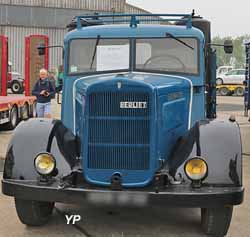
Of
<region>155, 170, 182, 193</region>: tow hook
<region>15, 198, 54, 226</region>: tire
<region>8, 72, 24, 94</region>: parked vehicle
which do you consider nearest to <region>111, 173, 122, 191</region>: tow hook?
<region>155, 170, 182, 193</region>: tow hook

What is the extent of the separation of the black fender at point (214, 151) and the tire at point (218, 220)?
0.39m

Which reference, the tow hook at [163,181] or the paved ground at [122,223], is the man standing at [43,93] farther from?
the tow hook at [163,181]

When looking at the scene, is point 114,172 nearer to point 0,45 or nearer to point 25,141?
point 25,141

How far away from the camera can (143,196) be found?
5367 mm

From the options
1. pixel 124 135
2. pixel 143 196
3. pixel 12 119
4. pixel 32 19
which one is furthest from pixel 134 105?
pixel 32 19

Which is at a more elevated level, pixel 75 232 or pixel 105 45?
pixel 105 45

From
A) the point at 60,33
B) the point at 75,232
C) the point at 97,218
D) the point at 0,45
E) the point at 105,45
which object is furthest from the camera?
the point at 60,33

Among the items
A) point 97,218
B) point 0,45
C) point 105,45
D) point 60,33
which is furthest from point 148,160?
point 60,33

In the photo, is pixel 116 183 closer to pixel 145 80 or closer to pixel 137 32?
pixel 145 80

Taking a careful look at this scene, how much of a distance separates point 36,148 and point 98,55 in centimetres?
160

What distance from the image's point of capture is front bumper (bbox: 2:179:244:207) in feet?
17.5

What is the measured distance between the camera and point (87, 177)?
18.5 ft

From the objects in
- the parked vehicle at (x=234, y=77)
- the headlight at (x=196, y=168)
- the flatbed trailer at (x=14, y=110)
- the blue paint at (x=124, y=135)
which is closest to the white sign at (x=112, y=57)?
the blue paint at (x=124, y=135)

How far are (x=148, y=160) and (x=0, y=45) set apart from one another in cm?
1798
